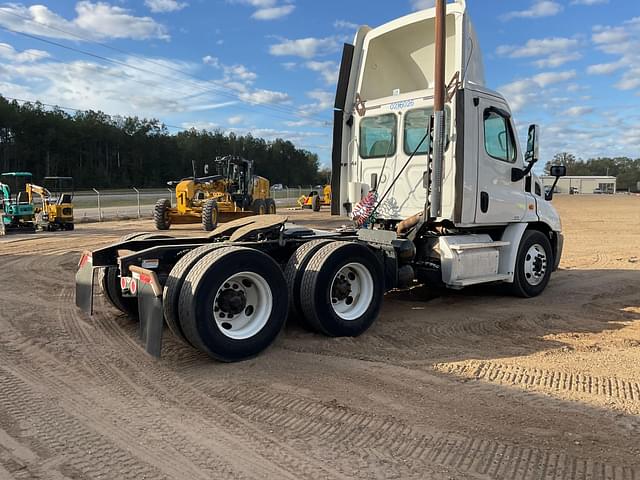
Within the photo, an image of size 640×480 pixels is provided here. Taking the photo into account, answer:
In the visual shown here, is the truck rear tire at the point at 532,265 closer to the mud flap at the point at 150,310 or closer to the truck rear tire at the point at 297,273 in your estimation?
the truck rear tire at the point at 297,273

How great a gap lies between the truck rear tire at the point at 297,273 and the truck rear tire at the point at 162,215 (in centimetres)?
1476

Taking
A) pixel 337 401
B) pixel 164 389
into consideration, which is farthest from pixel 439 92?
pixel 164 389

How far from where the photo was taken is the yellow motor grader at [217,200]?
19531 millimetres

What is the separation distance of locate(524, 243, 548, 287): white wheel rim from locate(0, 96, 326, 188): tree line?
67502 mm

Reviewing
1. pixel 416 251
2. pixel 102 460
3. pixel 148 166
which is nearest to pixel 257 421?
pixel 102 460

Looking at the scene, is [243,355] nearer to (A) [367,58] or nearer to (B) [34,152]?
(A) [367,58]

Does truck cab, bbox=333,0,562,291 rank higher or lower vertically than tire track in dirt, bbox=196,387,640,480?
higher

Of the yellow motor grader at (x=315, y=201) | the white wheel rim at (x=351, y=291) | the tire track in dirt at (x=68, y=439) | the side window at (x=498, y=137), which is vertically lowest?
the tire track in dirt at (x=68, y=439)

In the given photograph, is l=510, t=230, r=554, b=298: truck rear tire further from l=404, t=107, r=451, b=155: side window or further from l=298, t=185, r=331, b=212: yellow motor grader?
l=298, t=185, r=331, b=212: yellow motor grader

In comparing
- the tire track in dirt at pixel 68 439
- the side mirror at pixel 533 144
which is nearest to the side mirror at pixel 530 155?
Answer: the side mirror at pixel 533 144

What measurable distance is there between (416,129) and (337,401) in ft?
14.8

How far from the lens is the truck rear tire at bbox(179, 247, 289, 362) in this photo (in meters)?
4.61

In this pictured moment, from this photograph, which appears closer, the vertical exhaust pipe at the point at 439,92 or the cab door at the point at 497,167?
the vertical exhaust pipe at the point at 439,92

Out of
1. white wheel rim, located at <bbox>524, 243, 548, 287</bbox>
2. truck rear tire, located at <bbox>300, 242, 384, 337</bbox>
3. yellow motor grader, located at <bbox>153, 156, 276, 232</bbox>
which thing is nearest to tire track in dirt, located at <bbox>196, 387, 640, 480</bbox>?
truck rear tire, located at <bbox>300, 242, 384, 337</bbox>
